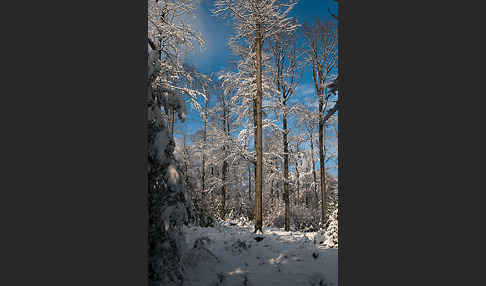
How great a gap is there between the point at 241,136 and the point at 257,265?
15.2 feet

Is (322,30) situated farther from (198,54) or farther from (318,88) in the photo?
(198,54)

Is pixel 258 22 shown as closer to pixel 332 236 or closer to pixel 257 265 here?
pixel 332 236

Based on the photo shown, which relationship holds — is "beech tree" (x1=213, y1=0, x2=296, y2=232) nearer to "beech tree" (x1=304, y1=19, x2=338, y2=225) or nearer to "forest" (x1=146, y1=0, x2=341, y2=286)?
"forest" (x1=146, y1=0, x2=341, y2=286)

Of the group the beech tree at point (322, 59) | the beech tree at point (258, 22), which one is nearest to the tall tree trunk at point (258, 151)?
the beech tree at point (258, 22)

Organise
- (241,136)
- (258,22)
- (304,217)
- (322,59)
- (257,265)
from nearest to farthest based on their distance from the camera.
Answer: (257,265)
(258,22)
(322,59)
(241,136)
(304,217)

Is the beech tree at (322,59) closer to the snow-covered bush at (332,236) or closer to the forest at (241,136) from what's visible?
the forest at (241,136)

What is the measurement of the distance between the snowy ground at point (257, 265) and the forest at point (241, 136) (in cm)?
2

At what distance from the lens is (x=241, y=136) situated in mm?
7664

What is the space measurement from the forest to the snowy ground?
0.02 meters

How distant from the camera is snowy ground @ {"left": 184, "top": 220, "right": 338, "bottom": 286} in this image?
2.97m

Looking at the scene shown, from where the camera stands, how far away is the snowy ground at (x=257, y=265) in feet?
9.76

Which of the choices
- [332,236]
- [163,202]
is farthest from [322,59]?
[163,202]

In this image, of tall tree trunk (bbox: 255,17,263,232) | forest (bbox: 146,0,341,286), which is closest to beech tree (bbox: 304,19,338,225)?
forest (bbox: 146,0,341,286)
